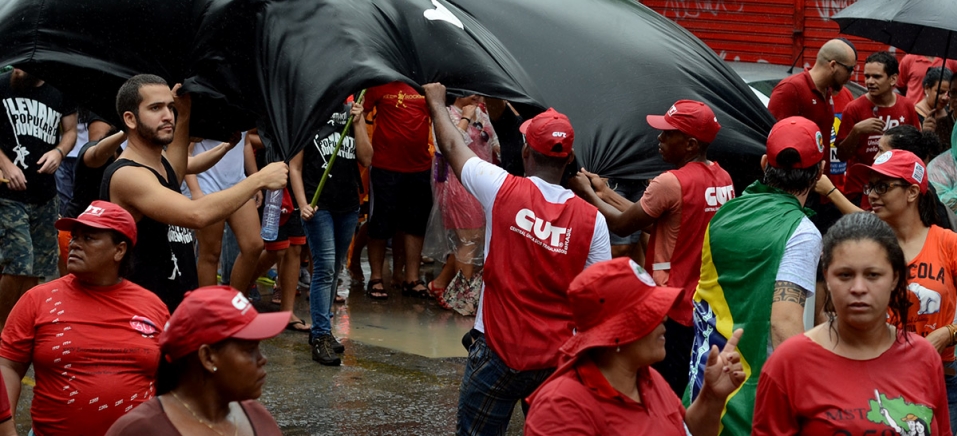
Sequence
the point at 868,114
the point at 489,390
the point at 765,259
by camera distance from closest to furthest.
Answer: the point at 765,259 < the point at 489,390 < the point at 868,114

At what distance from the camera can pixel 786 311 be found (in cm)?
405

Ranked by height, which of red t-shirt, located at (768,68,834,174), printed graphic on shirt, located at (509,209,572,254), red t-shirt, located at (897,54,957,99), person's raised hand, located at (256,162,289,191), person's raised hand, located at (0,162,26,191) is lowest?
person's raised hand, located at (0,162,26,191)

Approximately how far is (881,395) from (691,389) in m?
1.59

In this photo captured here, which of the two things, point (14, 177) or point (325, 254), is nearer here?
point (14, 177)

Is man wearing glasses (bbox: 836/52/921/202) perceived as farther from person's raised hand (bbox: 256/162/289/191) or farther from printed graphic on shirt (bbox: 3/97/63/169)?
printed graphic on shirt (bbox: 3/97/63/169)

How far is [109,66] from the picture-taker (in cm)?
474

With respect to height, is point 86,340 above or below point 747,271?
below

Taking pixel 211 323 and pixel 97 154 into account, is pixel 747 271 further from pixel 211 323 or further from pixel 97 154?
pixel 97 154

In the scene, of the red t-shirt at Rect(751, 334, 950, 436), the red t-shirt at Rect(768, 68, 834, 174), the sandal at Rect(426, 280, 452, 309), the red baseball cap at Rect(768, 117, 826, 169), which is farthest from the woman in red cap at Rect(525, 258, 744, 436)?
the sandal at Rect(426, 280, 452, 309)

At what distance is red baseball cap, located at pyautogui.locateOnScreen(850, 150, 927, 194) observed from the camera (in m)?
4.49

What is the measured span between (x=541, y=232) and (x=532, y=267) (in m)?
0.15

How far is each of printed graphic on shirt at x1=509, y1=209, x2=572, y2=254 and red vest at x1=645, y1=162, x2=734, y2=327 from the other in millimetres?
811

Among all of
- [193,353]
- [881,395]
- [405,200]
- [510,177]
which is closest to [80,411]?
[193,353]

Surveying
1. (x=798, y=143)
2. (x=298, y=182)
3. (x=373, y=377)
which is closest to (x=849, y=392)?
(x=798, y=143)
